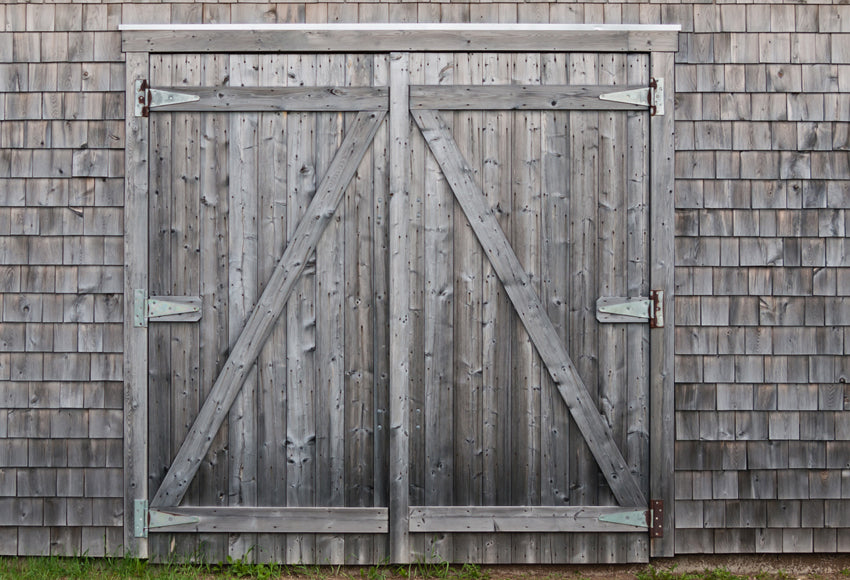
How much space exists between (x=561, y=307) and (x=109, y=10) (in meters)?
2.98

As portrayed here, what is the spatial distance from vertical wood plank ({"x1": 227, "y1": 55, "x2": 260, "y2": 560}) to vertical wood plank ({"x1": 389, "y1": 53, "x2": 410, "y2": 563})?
0.75 meters

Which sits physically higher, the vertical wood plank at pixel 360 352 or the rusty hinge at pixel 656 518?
the vertical wood plank at pixel 360 352

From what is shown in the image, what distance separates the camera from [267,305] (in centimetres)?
408

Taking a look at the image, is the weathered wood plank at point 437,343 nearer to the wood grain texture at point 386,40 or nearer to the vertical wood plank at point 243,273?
the wood grain texture at point 386,40

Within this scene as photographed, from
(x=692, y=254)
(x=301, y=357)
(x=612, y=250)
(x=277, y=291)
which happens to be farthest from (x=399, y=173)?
Result: (x=692, y=254)

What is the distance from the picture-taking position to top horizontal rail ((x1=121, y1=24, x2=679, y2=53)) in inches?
159

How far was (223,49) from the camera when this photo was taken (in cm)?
407

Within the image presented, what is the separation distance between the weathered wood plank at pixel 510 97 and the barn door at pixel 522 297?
0.03 meters

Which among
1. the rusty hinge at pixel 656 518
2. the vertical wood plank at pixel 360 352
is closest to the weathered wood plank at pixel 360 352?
the vertical wood plank at pixel 360 352

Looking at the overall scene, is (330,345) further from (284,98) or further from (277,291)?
(284,98)

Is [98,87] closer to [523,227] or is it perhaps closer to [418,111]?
[418,111]

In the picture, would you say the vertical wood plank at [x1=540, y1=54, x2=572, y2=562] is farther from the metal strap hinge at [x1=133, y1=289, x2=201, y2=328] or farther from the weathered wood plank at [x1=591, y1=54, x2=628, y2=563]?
the metal strap hinge at [x1=133, y1=289, x2=201, y2=328]

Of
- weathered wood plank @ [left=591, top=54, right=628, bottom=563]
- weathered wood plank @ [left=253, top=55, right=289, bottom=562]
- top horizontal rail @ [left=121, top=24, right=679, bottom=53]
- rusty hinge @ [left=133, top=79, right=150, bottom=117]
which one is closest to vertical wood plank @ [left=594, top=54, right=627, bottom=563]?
weathered wood plank @ [left=591, top=54, right=628, bottom=563]

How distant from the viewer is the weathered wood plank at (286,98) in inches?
160
